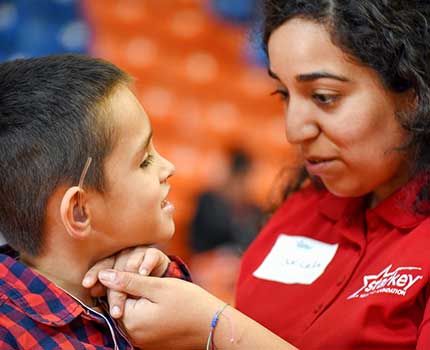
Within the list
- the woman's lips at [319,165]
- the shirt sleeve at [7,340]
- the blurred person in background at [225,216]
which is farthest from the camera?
the blurred person in background at [225,216]

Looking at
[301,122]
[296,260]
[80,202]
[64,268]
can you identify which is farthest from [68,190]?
[296,260]

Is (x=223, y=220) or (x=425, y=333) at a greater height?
(x=425, y=333)

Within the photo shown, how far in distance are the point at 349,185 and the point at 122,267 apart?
48cm

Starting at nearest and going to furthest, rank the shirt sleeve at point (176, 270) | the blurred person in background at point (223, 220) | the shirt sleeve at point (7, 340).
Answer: the shirt sleeve at point (7, 340), the shirt sleeve at point (176, 270), the blurred person in background at point (223, 220)

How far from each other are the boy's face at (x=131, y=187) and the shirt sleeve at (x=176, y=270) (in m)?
0.08

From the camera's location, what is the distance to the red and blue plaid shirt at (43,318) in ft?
3.73

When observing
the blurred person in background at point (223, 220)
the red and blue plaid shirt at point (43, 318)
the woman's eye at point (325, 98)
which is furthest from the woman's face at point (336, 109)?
the blurred person in background at point (223, 220)

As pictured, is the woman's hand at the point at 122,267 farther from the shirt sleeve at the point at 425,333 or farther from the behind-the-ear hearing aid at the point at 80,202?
the shirt sleeve at the point at 425,333

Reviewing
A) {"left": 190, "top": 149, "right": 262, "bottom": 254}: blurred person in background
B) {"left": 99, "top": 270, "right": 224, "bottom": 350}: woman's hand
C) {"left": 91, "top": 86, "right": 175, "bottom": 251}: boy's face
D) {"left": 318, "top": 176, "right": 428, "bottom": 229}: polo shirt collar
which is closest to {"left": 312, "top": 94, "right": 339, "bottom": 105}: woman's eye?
{"left": 318, "top": 176, "right": 428, "bottom": 229}: polo shirt collar

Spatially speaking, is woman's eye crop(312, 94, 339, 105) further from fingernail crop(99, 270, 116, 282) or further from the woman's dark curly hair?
fingernail crop(99, 270, 116, 282)

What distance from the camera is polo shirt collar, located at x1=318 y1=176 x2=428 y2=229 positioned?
1427 mm

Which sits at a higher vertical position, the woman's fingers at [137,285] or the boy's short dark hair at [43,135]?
the boy's short dark hair at [43,135]

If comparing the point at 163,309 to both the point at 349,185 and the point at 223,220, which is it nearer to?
the point at 349,185

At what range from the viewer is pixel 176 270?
139cm
